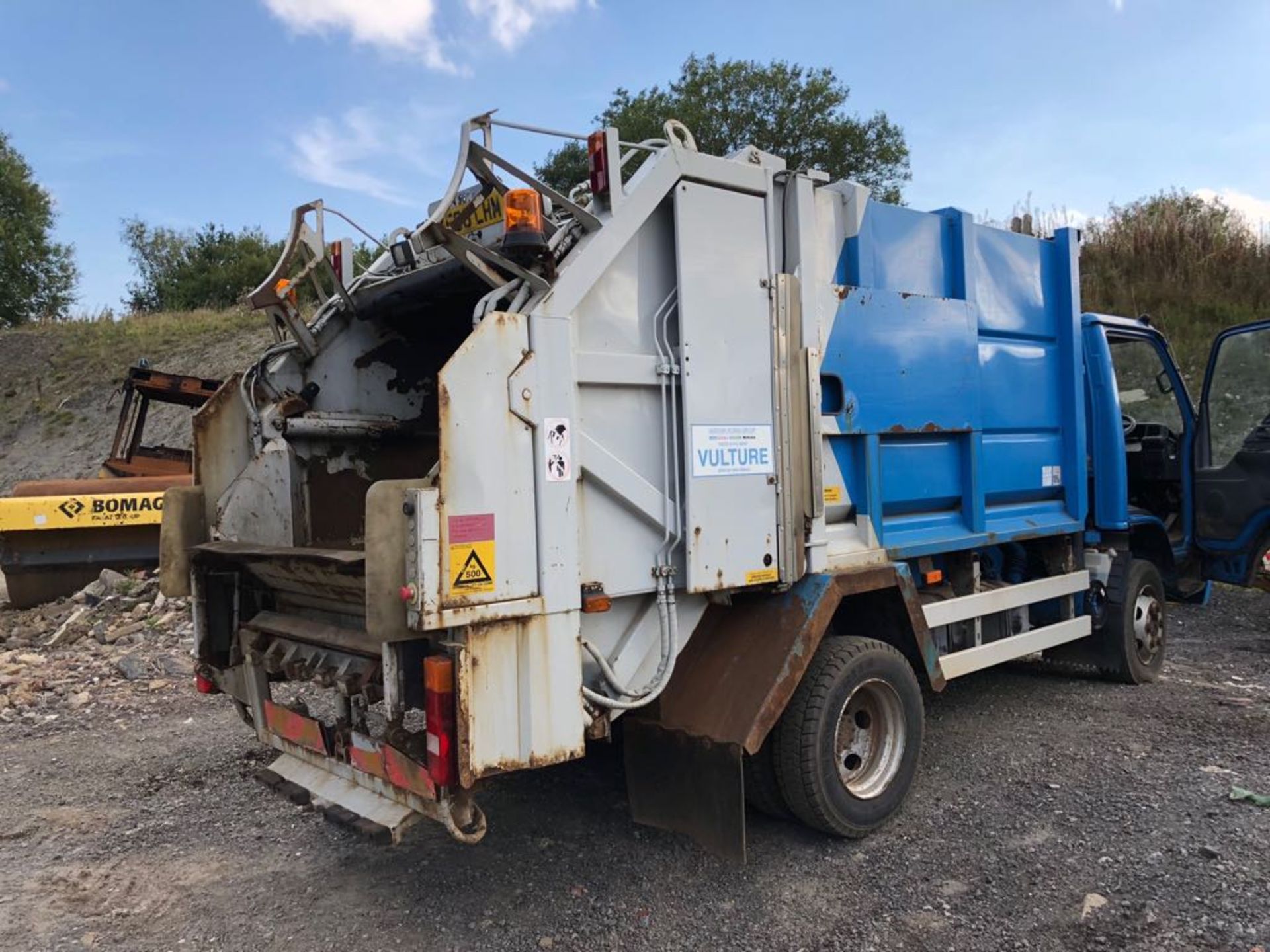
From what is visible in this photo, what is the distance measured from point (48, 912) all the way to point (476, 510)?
2.30 metres

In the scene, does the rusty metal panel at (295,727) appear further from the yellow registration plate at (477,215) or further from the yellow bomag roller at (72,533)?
the yellow bomag roller at (72,533)

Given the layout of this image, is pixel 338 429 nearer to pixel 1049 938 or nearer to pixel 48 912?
pixel 48 912

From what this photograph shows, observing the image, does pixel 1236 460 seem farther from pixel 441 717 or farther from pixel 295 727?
pixel 295 727

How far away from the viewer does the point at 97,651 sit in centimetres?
715

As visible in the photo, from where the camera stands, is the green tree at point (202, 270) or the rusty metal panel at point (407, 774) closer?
the rusty metal panel at point (407, 774)

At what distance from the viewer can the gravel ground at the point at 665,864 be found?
3.00m

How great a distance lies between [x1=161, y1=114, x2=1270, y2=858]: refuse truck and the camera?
8.84 feet

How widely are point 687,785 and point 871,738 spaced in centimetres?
97

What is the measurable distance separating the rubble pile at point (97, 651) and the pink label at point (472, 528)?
351 cm

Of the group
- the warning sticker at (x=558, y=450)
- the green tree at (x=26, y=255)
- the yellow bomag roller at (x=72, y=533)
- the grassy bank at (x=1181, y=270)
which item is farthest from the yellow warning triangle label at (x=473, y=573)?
the green tree at (x=26, y=255)

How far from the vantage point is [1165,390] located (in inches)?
243

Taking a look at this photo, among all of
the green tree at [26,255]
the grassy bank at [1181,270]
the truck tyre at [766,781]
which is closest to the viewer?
the truck tyre at [766,781]

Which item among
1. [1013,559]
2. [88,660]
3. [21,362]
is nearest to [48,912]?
[88,660]

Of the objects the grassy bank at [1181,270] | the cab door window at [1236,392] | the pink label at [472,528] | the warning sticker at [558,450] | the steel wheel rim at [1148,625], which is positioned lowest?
the steel wheel rim at [1148,625]
